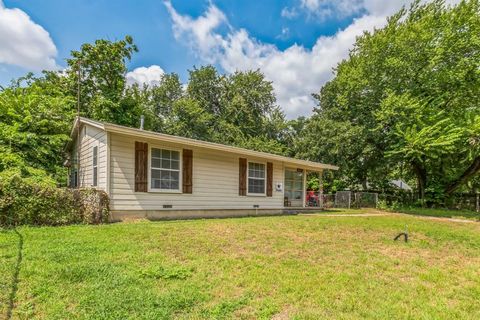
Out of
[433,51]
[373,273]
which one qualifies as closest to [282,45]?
[433,51]

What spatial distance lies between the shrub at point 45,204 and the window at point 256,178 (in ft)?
19.3

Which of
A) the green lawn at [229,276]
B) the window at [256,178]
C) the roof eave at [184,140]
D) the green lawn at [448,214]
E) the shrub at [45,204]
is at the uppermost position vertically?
the roof eave at [184,140]

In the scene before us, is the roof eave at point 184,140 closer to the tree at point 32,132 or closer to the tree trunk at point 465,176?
the tree at point 32,132

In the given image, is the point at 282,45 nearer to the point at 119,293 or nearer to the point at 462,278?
the point at 462,278

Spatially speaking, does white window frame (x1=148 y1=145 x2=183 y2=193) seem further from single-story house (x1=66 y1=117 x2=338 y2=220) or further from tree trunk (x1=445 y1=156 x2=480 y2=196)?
tree trunk (x1=445 y1=156 x2=480 y2=196)

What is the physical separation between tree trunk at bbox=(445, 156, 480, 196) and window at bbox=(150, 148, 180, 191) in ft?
58.7

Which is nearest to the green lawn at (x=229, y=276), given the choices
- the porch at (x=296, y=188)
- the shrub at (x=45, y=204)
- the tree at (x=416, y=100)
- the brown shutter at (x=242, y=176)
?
the shrub at (x=45, y=204)

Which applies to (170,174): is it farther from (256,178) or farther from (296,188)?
(296,188)

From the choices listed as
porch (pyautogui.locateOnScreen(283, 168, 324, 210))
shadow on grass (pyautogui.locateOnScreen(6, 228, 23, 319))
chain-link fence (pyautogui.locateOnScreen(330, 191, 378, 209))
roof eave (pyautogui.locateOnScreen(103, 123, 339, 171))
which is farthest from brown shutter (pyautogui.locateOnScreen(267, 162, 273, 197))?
shadow on grass (pyautogui.locateOnScreen(6, 228, 23, 319))

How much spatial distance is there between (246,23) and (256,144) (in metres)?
13.1

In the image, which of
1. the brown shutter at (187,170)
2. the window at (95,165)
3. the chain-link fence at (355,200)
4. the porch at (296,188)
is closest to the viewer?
the window at (95,165)

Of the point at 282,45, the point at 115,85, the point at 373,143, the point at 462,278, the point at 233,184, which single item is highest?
the point at 282,45

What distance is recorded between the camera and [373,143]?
63.6 ft

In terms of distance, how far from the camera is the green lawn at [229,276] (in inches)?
120
